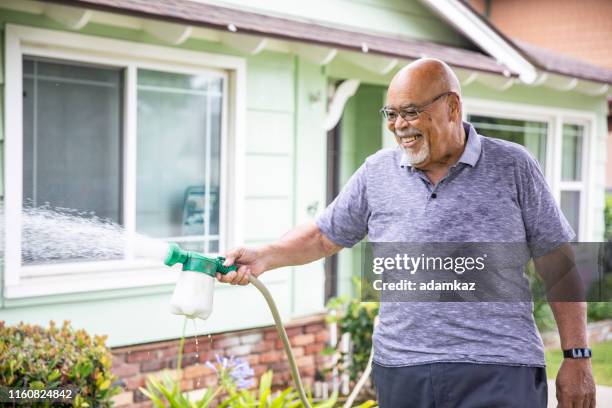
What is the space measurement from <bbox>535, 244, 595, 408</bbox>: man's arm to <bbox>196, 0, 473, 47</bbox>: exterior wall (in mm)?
3517

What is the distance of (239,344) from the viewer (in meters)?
5.75

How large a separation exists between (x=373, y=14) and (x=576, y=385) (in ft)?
15.5

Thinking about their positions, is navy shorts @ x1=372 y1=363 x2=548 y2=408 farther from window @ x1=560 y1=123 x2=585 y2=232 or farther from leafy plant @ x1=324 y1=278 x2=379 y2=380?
window @ x1=560 y1=123 x2=585 y2=232

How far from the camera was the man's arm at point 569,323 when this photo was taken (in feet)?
8.89

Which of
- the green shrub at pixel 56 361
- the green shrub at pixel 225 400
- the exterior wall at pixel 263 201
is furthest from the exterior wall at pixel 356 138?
the green shrub at pixel 56 361

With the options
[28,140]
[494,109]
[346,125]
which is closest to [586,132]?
[494,109]

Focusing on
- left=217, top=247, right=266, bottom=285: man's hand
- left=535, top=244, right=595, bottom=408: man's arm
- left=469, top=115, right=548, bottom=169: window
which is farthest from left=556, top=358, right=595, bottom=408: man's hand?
left=469, top=115, right=548, bottom=169: window

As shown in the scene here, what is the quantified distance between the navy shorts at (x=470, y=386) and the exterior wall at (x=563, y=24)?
11.6 metres

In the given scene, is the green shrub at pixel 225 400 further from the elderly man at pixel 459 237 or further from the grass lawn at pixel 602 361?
the grass lawn at pixel 602 361

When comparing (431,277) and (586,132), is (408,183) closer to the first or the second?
(431,277)

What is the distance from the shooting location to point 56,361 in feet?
12.7

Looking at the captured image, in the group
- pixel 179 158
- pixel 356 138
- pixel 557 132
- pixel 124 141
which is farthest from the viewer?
pixel 557 132

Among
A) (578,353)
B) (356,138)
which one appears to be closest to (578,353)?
(578,353)

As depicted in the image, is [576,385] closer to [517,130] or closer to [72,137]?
[72,137]
